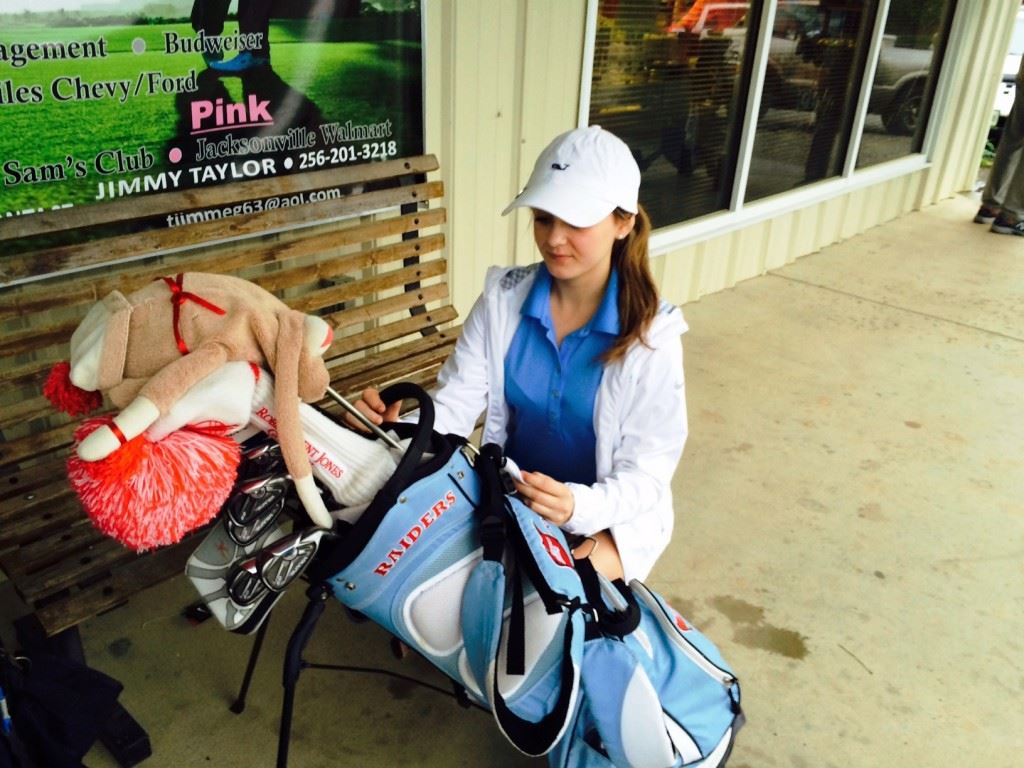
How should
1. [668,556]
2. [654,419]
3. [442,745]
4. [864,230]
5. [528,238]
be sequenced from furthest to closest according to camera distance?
1. [864,230]
2. [528,238]
3. [668,556]
4. [442,745]
5. [654,419]

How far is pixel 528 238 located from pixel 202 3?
5.85 feet

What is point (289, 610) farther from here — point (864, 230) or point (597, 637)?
point (864, 230)

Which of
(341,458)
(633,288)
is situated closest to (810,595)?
(633,288)

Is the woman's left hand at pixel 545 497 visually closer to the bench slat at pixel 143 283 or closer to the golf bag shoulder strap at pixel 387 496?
the golf bag shoulder strap at pixel 387 496

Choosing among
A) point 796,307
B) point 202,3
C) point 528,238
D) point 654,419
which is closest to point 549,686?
point 654,419

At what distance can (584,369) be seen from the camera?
1979mm

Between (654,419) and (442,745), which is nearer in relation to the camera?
(654,419)

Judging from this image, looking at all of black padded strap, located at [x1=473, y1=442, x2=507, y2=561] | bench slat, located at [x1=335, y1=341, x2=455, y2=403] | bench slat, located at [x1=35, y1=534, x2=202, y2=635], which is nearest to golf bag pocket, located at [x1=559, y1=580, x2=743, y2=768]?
black padded strap, located at [x1=473, y1=442, x2=507, y2=561]

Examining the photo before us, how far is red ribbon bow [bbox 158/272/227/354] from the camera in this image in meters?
1.37

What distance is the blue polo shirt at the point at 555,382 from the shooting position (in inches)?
77.5

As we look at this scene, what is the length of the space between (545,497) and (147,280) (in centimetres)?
131

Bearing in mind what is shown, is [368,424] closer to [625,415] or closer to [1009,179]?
[625,415]

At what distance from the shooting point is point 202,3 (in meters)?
2.53

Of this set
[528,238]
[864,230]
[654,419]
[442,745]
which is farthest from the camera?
[864,230]
